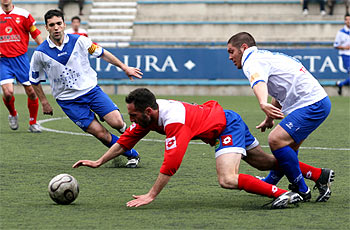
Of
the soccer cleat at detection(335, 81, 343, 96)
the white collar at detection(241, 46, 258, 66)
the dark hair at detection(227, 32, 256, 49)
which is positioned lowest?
the soccer cleat at detection(335, 81, 343, 96)

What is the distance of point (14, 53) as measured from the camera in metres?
11.3

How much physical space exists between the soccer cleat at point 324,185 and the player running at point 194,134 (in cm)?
46

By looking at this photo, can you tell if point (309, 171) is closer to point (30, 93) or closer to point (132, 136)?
point (132, 136)

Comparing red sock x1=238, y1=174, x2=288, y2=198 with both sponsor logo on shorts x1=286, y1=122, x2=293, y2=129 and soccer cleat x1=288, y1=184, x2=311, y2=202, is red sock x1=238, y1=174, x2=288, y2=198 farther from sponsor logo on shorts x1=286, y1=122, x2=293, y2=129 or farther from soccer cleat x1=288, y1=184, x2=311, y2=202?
sponsor logo on shorts x1=286, y1=122, x2=293, y2=129

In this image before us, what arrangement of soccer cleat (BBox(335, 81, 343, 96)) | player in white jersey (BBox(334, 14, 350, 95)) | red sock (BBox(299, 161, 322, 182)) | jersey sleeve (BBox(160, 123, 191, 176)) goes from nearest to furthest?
jersey sleeve (BBox(160, 123, 191, 176))
red sock (BBox(299, 161, 322, 182))
player in white jersey (BBox(334, 14, 350, 95))
soccer cleat (BBox(335, 81, 343, 96))

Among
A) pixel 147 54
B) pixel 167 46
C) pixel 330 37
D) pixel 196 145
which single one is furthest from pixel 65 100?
pixel 330 37

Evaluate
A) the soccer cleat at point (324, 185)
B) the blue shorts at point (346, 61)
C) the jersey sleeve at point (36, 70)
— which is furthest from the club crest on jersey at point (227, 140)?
the blue shorts at point (346, 61)

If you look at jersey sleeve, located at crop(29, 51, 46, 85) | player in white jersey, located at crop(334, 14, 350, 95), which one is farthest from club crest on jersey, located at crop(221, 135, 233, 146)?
player in white jersey, located at crop(334, 14, 350, 95)

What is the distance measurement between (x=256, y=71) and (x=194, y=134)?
67 cm

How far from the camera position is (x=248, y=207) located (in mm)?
5594

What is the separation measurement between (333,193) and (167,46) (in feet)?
48.6

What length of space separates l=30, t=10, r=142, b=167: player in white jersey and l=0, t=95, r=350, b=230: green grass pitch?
20.2 inches

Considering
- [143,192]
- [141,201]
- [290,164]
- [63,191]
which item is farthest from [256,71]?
[63,191]

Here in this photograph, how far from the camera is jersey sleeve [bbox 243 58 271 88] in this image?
17.9 ft
